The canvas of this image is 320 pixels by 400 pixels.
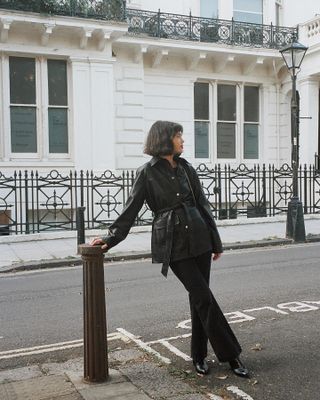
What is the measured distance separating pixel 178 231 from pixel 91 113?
12.9 meters

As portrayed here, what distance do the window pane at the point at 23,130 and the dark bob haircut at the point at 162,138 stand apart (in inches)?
497

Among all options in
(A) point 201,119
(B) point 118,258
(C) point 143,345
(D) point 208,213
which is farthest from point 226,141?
(D) point 208,213

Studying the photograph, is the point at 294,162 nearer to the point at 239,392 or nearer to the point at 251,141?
the point at 251,141

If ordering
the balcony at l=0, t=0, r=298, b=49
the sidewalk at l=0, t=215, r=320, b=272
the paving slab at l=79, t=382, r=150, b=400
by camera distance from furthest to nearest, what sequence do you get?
the balcony at l=0, t=0, r=298, b=49
the sidewalk at l=0, t=215, r=320, b=272
the paving slab at l=79, t=382, r=150, b=400

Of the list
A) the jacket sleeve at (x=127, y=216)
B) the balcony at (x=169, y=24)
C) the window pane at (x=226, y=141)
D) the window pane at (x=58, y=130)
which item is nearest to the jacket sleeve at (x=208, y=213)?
the jacket sleeve at (x=127, y=216)

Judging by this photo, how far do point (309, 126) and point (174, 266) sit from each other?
16559 mm

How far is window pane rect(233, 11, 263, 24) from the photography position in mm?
19672

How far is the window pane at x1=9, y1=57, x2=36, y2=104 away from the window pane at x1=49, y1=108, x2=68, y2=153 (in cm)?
76

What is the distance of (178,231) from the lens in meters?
3.99

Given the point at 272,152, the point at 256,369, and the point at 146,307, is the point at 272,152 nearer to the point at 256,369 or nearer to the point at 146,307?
the point at 146,307

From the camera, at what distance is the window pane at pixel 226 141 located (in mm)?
19812

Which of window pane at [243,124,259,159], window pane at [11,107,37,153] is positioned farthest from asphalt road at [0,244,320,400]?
window pane at [243,124,259,159]

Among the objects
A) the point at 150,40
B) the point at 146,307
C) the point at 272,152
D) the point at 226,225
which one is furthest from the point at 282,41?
the point at 146,307

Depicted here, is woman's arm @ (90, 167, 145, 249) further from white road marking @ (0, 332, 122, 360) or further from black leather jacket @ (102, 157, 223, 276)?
white road marking @ (0, 332, 122, 360)
